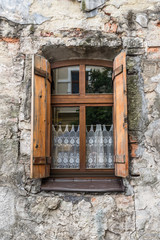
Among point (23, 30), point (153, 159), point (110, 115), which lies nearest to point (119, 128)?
point (110, 115)

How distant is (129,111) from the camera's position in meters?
3.01

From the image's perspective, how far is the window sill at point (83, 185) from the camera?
9.43 ft

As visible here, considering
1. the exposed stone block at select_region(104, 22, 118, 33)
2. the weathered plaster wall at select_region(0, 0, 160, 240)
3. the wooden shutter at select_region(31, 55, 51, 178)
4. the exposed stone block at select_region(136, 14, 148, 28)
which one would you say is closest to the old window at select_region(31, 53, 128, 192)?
the wooden shutter at select_region(31, 55, 51, 178)

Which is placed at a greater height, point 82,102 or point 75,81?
point 75,81

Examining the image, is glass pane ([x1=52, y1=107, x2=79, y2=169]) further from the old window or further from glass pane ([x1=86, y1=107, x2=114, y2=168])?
glass pane ([x1=86, y1=107, x2=114, y2=168])

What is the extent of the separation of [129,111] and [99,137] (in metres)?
0.51

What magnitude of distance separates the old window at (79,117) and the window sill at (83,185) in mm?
39

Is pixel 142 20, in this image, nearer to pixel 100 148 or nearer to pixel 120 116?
pixel 120 116

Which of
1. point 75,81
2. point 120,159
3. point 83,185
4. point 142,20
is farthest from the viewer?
point 75,81

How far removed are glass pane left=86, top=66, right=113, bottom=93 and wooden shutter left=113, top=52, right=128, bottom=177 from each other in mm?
199

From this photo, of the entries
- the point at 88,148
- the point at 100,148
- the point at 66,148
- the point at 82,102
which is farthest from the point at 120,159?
the point at 82,102

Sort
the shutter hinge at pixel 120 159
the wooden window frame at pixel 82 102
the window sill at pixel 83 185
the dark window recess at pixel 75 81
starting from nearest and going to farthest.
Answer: the shutter hinge at pixel 120 159 → the window sill at pixel 83 185 → the wooden window frame at pixel 82 102 → the dark window recess at pixel 75 81

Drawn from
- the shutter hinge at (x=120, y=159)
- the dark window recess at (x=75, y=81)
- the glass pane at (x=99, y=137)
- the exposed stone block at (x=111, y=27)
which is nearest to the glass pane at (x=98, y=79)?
the dark window recess at (x=75, y=81)

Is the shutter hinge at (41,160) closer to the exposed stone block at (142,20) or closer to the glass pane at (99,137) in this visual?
the glass pane at (99,137)
